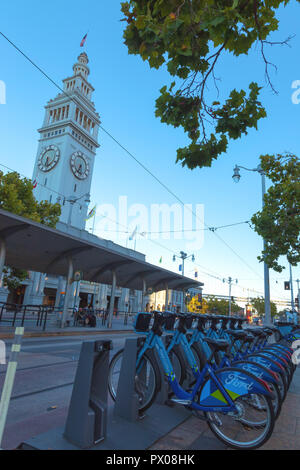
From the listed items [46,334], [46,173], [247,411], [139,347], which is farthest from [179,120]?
[46,173]

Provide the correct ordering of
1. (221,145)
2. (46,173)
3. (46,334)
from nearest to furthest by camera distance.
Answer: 1. (221,145)
2. (46,334)
3. (46,173)

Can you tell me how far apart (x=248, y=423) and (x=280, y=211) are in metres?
10.7

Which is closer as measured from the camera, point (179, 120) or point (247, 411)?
point (247, 411)

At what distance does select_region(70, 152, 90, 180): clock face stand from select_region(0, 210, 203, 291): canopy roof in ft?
151

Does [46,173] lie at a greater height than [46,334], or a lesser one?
greater

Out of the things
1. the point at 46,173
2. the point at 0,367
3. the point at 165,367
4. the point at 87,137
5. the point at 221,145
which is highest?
the point at 87,137

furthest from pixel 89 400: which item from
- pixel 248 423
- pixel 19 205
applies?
pixel 19 205

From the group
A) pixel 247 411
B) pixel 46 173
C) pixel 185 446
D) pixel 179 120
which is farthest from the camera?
pixel 46 173

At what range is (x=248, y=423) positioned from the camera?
10.3 ft

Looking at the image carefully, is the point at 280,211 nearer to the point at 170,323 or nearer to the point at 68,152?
the point at 170,323

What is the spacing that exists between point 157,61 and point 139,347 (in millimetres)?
3599

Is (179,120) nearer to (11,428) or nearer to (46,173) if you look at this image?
(11,428)

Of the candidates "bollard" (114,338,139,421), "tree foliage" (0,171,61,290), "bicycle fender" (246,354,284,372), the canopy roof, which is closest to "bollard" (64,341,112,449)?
"bollard" (114,338,139,421)
